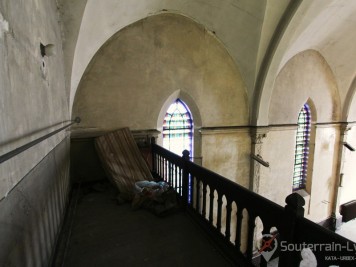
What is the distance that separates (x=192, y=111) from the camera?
5480 millimetres

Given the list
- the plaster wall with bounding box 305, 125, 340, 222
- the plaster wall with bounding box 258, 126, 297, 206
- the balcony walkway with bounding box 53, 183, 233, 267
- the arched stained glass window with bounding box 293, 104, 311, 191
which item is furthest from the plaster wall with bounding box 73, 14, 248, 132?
the plaster wall with bounding box 305, 125, 340, 222

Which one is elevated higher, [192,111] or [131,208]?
[192,111]

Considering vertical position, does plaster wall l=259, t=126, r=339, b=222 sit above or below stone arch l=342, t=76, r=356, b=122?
below

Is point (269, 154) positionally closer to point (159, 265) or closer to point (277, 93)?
point (277, 93)

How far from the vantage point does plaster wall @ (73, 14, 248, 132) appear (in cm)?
429

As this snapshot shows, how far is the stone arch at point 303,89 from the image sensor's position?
6438mm

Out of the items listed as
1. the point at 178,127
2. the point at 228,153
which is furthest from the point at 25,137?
the point at 228,153

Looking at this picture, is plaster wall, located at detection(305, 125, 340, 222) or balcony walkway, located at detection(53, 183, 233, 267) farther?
plaster wall, located at detection(305, 125, 340, 222)

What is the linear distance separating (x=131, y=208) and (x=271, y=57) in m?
4.54

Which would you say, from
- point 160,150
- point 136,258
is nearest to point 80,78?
point 160,150

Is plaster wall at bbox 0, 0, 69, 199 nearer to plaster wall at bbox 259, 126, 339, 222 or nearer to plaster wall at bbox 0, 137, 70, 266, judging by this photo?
plaster wall at bbox 0, 137, 70, 266

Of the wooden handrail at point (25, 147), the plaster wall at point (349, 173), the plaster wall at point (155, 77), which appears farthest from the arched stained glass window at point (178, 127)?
the plaster wall at point (349, 173)

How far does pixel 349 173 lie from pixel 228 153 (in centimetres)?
621

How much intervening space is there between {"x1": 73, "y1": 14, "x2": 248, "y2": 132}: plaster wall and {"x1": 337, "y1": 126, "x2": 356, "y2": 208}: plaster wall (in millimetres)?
5672
